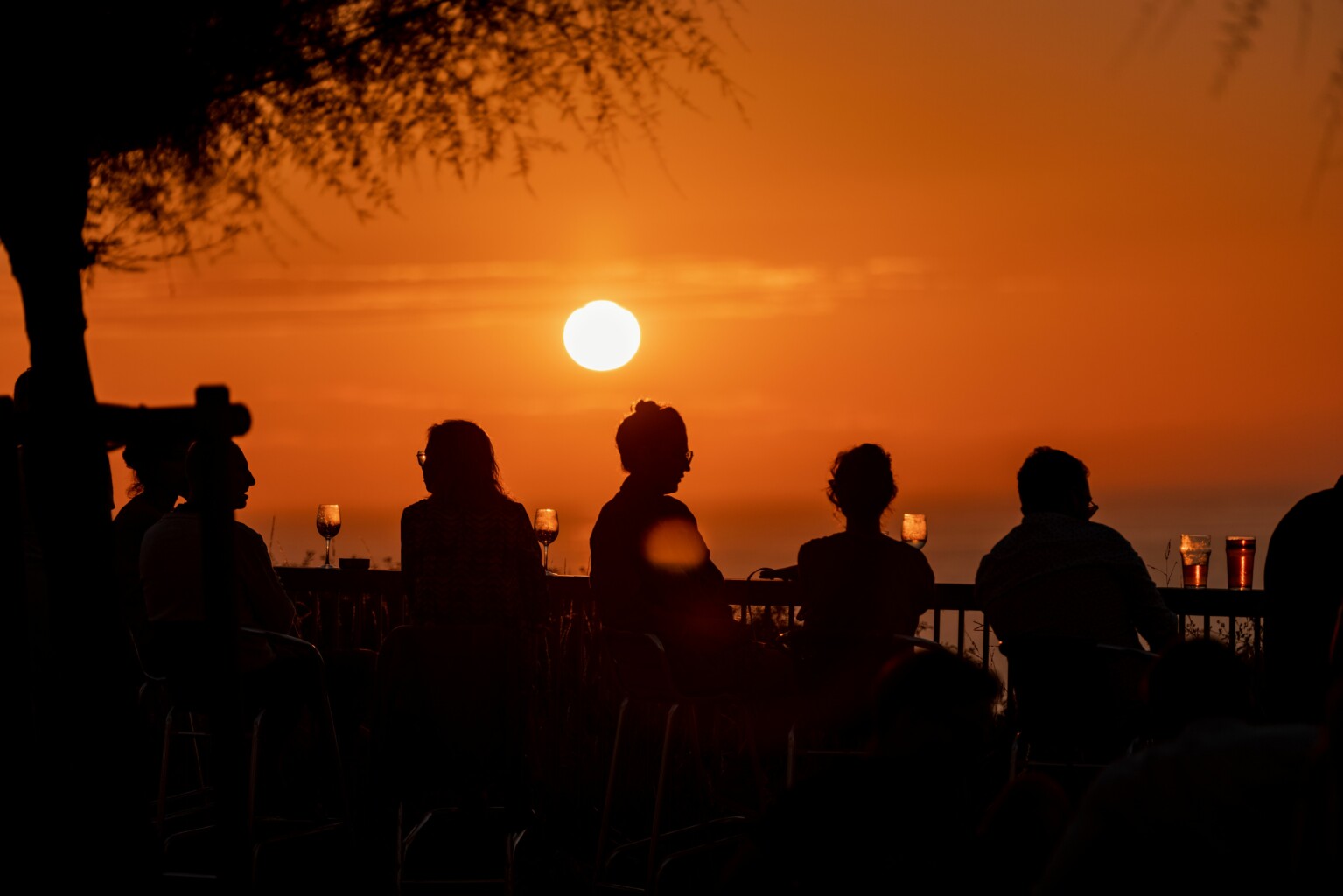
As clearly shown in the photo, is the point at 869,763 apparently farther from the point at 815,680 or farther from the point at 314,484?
the point at 314,484

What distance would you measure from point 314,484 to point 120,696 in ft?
18.8

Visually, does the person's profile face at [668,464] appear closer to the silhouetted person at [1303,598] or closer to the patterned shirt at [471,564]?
the patterned shirt at [471,564]

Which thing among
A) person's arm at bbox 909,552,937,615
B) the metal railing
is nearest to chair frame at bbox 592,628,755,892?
person's arm at bbox 909,552,937,615

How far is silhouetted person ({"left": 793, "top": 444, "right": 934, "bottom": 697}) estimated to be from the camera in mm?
4078

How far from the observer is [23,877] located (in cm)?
223

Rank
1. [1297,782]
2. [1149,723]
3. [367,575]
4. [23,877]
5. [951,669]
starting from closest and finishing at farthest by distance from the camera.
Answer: [1297,782], [23,877], [951,669], [1149,723], [367,575]

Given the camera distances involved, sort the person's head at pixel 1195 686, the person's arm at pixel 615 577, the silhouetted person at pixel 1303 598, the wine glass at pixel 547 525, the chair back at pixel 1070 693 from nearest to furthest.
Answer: the person's head at pixel 1195 686, the silhouetted person at pixel 1303 598, the chair back at pixel 1070 693, the person's arm at pixel 615 577, the wine glass at pixel 547 525

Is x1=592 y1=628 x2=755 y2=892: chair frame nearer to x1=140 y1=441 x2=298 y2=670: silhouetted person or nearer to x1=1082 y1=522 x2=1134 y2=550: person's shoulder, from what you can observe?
x1=140 y1=441 x2=298 y2=670: silhouetted person

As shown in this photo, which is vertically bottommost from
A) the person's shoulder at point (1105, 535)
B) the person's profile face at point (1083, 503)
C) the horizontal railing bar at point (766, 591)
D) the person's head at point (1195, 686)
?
the person's head at point (1195, 686)

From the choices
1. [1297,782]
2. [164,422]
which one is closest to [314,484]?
[164,422]

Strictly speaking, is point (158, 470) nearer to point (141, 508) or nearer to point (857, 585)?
point (141, 508)

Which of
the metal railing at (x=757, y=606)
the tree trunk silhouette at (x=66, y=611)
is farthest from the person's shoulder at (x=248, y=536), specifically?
the tree trunk silhouette at (x=66, y=611)

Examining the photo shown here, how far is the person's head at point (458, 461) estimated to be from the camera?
14.7ft

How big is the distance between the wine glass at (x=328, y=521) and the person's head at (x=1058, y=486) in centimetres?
305
